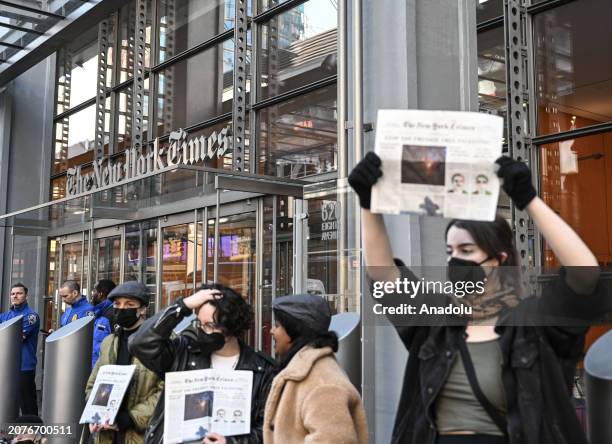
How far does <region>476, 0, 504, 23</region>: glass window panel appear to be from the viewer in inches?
278

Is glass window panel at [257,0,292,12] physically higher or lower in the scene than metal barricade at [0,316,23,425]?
higher

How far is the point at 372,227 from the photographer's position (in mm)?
2193

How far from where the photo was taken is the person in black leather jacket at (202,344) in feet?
10.7

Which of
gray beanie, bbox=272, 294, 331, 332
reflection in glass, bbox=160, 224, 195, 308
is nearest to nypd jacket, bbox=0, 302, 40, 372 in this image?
reflection in glass, bbox=160, 224, 195, 308

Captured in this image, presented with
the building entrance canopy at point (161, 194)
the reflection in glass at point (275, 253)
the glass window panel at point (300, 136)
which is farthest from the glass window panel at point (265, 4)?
the reflection in glass at point (275, 253)

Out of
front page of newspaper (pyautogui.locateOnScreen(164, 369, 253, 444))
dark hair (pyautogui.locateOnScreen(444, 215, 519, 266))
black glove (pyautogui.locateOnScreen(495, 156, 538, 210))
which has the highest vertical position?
black glove (pyautogui.locateOnScreen(495, 156, 538, 210))

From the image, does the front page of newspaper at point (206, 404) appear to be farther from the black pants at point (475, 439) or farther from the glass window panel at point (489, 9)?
the glass window panel at point (489, 9)

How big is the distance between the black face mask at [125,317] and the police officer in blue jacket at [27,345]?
4872 mm

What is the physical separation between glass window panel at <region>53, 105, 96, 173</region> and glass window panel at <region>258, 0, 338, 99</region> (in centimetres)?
536

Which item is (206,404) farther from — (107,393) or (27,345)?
(27,345)

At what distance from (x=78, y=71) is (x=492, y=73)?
34.4 ft

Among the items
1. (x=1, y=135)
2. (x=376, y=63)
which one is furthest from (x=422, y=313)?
(x=1, y=135)

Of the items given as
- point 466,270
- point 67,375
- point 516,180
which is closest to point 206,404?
point 466,270

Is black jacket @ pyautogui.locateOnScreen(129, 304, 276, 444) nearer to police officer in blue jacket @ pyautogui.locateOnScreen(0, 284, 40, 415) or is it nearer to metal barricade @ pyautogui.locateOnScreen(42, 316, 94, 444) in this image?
metal barricade @ pyautogui.locateOnScreen(42, 316, 94, 444)
